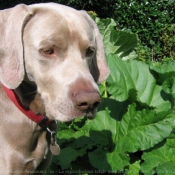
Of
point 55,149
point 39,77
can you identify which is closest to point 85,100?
point 39,77

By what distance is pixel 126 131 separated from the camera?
3.99 m

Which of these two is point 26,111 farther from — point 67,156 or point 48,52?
point 67,156

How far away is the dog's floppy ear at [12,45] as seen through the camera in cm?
262

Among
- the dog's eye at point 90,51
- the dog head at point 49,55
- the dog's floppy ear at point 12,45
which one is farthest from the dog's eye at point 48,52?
the dog's eye at point 90,51

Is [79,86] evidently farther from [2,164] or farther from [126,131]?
[126,131]

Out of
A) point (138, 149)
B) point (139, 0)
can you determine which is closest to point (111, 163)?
point (138, 149)

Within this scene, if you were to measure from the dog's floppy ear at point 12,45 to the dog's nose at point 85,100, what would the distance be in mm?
420

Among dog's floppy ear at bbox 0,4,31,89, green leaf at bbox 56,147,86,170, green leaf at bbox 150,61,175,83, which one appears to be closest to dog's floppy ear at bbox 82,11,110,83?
dog's floppy ear at bbox 0,4,31,89

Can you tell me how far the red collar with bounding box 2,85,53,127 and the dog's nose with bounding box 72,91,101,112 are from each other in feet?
1.55

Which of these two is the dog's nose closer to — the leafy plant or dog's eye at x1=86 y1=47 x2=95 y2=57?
dog's eye at x1=86 y1=47 x2=95 y2=57

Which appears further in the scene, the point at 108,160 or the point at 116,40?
the point at 116,40

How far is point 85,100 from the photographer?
243cm

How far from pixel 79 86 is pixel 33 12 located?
61 centimetres

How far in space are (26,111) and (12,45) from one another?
482 mm
